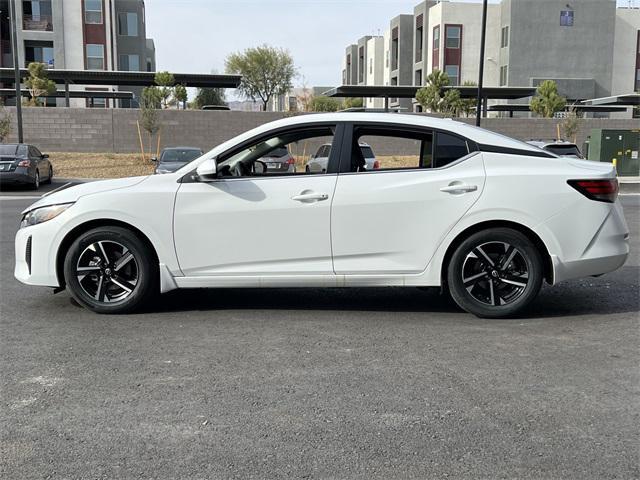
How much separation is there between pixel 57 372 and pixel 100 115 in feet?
→ 101

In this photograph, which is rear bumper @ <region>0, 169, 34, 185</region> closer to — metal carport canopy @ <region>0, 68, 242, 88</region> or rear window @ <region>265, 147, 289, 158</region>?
rear window @ <region>265, 147, 289, 158</region>

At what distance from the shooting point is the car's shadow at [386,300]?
6098mm

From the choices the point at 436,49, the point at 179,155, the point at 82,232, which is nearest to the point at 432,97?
the point at 179,155

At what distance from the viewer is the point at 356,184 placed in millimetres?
5648

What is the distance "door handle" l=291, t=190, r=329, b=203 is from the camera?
18.4 feet

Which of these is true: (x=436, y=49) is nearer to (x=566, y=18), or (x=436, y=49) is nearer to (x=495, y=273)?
(x=566, y=18)

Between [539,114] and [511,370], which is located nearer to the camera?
[511,370]

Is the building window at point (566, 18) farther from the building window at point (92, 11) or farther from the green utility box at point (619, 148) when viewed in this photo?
the building window at point (92, 11)

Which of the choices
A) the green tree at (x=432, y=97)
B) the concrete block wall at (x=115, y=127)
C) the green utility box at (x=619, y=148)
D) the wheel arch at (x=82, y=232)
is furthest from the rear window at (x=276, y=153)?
the green tree at (x=432, y=97)

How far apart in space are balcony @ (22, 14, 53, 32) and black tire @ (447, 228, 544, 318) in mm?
52506

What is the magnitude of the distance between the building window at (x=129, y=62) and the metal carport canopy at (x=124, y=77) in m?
13.2

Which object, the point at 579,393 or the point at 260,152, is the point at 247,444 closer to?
the point at 579,393

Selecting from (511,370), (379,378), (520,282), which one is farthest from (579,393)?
(520,282)

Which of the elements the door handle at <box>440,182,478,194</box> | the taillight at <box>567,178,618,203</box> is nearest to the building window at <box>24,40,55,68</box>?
the door handle at <box>440,182,478,194</box>
